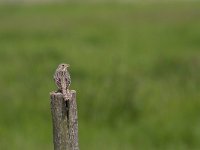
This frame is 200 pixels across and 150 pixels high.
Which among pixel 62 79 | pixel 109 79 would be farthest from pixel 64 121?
pixel 109 79

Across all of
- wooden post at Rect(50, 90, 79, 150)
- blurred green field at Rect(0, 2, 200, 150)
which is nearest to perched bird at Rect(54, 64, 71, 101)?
wooden post at Rect(50, 90, 79, 150)

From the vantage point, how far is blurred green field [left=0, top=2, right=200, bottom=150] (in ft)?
20.8

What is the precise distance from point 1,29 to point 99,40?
3.19 meters

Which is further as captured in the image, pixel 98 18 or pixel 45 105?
pixel 98 18

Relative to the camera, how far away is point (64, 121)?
7.63ft

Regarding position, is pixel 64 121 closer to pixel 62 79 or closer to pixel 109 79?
pixel 62 79

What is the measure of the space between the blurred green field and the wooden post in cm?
328

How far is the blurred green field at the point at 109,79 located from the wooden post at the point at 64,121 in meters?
3.28

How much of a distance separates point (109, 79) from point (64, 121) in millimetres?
5609

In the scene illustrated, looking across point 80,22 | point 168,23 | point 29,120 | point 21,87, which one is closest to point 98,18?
point 80,22

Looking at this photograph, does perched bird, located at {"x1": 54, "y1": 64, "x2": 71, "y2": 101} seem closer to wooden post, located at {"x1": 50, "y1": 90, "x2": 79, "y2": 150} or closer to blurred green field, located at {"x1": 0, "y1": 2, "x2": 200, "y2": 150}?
wooden post, located at {"x1": 50, "y1": 90, "x2": 79, "y2": 150}

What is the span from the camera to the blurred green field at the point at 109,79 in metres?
6.34

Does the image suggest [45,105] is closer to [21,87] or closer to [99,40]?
[21,87]

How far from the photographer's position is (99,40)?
14.2 meters
